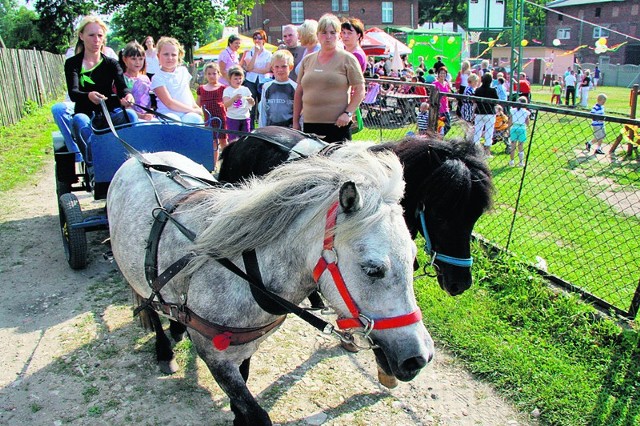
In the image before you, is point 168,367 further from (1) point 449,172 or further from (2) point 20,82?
(2) point 20,82

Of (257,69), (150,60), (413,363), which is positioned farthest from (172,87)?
(413,363)

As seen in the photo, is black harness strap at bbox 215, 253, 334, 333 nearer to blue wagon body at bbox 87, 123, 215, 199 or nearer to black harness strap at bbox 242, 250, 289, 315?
black harness strap at bbox 242, 250, 289, 315

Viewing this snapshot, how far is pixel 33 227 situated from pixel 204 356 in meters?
4.72

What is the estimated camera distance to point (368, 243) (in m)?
1.82

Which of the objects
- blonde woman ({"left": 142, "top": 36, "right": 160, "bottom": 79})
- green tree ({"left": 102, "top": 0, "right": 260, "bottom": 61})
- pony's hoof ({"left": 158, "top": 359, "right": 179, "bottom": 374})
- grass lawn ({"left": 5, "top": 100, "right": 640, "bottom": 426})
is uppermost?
green tree ({"left": 102, "top": 0, "right": 260, "bottom": 61})

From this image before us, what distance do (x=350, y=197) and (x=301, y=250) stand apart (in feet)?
1.24

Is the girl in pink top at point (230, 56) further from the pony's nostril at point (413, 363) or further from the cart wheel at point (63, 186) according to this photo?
the pony's nostril at point (413, 363)

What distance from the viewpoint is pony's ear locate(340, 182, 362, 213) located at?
5.86ft

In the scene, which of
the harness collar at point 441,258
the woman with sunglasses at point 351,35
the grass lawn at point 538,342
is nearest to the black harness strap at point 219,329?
the harness collar at point 441,258

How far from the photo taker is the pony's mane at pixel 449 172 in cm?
308

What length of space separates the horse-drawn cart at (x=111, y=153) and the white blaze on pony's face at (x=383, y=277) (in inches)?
104

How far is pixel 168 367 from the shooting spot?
338 cm

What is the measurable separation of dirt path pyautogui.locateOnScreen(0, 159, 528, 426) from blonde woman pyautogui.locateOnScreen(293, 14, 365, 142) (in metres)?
1.93

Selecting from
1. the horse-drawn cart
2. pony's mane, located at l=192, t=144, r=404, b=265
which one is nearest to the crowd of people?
the horse-drawn cart
